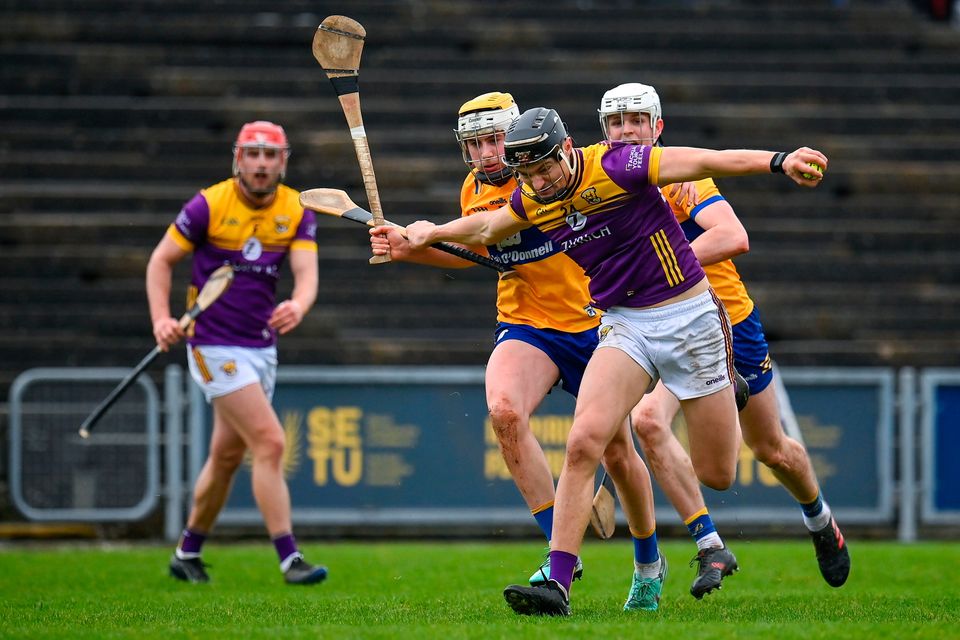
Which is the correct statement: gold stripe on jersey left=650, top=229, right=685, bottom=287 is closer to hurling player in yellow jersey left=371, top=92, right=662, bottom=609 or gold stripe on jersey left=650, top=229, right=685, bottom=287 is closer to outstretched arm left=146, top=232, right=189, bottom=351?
hurling player in yellow jersey left=371, top=92, right=662, bottom=609

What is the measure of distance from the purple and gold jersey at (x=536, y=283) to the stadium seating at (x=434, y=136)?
5.26 metres

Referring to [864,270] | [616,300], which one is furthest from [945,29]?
[616,300]

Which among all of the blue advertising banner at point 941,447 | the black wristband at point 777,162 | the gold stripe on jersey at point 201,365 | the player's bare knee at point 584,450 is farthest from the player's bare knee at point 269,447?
the blue advertising banner at point 941,447

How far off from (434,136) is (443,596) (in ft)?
26.7

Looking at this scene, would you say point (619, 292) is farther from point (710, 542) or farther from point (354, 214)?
point (354, 214)

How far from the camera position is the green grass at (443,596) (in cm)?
526

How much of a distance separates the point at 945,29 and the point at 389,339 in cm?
751

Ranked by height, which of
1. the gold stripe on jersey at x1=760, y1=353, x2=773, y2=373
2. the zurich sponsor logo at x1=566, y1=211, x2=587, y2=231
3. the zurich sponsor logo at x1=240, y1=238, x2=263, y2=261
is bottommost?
the gold stripe on jersey at x1=760, y1=353, x2=773, y2=373

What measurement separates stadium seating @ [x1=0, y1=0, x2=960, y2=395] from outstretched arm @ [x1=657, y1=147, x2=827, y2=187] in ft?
21.4

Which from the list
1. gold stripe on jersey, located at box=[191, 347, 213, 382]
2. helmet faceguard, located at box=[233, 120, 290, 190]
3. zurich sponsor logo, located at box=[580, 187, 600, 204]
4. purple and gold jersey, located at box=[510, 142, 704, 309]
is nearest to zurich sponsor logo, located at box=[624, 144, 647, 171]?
purple and gold jersey, located at box=[510, 142, 704, 309]

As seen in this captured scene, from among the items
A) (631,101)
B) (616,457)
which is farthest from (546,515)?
(631,101)

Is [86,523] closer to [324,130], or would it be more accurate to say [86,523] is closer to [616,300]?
[324,130]

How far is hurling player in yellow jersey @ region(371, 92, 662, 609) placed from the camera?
247 inches

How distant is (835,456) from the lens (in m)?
10.9
